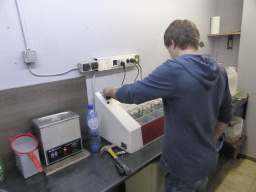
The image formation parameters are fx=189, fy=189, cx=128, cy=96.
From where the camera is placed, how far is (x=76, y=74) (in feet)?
4.50

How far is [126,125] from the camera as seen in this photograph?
118 cm

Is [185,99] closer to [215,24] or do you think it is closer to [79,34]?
[79,34]

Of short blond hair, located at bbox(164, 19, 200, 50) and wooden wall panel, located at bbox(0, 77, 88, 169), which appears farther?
wooden wall panel, located at bbox(0, 77, 88, 169)

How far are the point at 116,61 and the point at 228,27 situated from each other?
1858 millimetres

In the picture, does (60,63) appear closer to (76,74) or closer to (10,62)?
(76,74)

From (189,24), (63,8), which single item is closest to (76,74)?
(63,8)

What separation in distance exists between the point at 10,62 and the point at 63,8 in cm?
48

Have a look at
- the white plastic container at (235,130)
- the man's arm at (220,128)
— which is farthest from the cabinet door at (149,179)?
the white plastic container at (235,130)

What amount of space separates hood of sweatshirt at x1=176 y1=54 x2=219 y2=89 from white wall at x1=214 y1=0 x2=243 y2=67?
2004mm

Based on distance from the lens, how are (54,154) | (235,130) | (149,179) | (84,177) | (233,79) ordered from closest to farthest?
(84,177) → (54,154) → (149,179) → (233,79) → (235,130)

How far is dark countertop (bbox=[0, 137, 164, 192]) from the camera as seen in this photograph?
94 cm

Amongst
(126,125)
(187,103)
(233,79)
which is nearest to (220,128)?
(187,103)

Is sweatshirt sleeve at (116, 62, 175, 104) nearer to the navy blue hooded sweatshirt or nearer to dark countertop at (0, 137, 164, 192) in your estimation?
the navy blue hooded sweatshirt

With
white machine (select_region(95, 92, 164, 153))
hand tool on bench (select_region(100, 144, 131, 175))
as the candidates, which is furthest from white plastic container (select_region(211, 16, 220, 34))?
hand tool on bench (select_region(100, 144, 131, 175))
